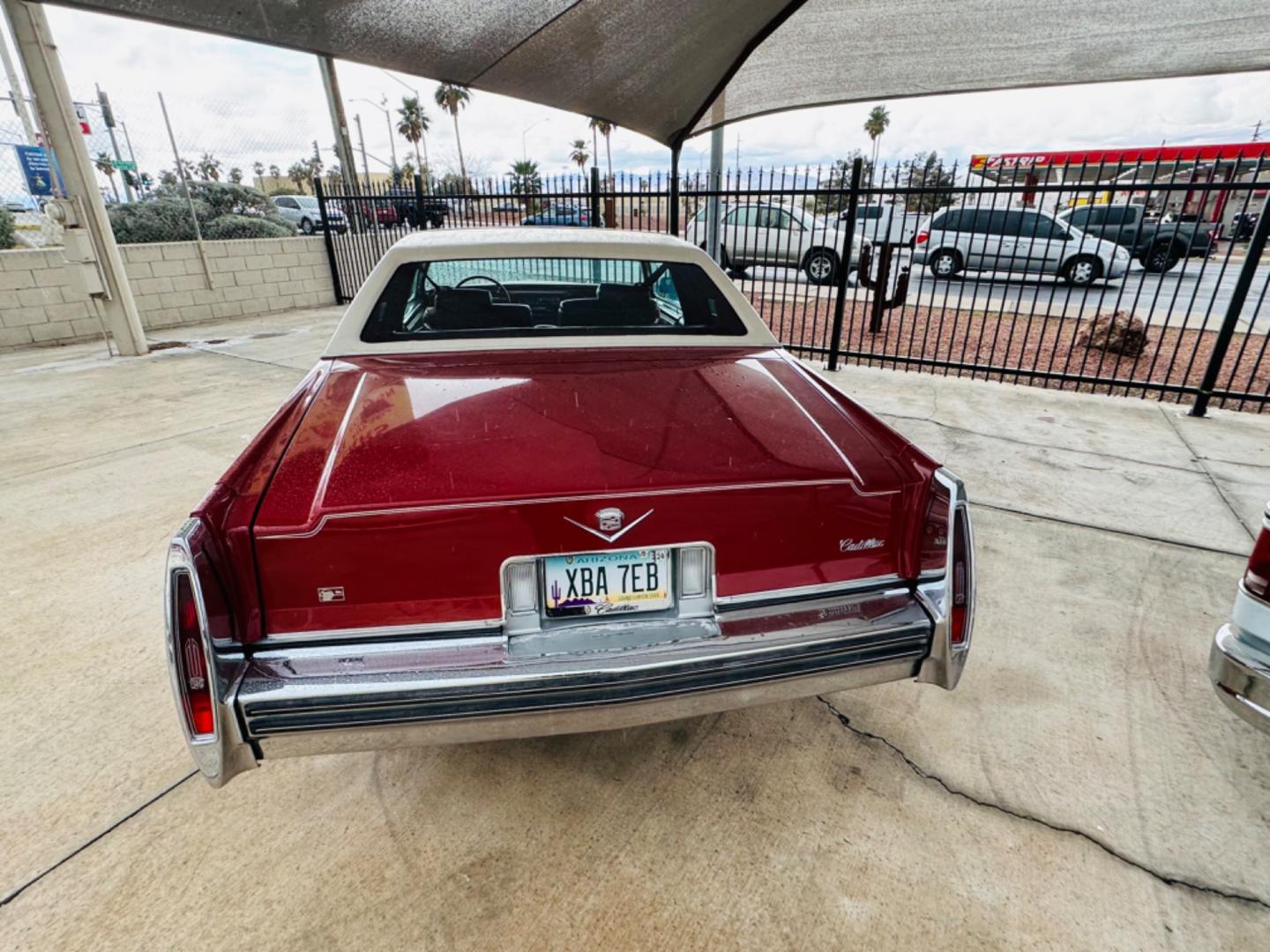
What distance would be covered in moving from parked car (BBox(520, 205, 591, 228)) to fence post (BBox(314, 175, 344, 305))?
3259 millimetres

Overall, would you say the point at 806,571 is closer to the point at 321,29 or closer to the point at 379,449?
the point at 379,449

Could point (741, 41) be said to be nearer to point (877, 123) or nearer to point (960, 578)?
point (960, 578)

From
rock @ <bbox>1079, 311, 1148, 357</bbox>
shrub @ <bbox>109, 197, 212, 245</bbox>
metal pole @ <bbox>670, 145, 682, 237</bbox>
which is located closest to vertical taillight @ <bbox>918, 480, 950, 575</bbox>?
metal pole @ <bbox>670, 145, 682, 237</bbox>

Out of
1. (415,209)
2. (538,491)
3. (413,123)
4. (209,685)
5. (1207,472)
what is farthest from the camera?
(413,123)

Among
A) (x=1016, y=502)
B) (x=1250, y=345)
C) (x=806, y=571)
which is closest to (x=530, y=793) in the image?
(x=806, y=571)

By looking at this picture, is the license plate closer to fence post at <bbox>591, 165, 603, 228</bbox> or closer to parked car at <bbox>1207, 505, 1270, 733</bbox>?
parked car at <bbox>1207, 505, 1270, 733</bbox>

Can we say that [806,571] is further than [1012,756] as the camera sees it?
No

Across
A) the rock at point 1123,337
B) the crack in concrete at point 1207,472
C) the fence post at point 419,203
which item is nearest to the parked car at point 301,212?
the fence post at point 419,203

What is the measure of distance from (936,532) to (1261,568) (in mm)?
826

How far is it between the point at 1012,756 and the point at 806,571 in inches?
40.8

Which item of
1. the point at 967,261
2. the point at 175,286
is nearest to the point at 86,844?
the point at 967,261

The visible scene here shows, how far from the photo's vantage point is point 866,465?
179cm

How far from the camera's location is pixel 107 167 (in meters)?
9.05

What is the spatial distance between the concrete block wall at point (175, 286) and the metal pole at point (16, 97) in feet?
4.81
